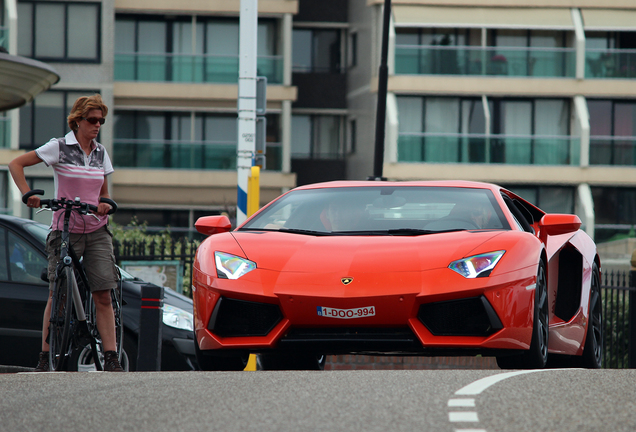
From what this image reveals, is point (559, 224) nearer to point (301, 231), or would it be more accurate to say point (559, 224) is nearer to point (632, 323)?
point (301, 231)

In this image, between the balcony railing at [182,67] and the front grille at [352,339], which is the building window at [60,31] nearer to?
the balcony railing at [182,67]

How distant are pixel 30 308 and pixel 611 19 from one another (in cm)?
3174

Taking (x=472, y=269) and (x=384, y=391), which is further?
(x=472, y=269)

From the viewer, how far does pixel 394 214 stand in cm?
718

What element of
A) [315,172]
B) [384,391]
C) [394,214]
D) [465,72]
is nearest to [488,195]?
[394,214]

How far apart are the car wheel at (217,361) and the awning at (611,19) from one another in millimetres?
32400

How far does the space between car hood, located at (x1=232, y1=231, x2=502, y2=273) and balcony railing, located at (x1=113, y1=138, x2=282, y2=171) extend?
1221 inches

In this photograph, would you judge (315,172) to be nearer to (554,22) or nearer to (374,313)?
(554,22)

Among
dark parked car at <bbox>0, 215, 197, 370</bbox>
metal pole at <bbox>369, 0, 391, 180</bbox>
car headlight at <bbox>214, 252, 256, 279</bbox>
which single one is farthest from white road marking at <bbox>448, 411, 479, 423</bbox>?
metal pole at <bbox>369, 0, 391, 180</bbox>

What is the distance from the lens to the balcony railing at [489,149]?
121 ft

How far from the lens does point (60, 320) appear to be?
7.24 metres

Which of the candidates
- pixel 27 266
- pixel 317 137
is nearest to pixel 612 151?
pixel 317 137

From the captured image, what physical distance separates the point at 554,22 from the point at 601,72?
239 cm

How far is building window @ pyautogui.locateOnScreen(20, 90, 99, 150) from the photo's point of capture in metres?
36.5
